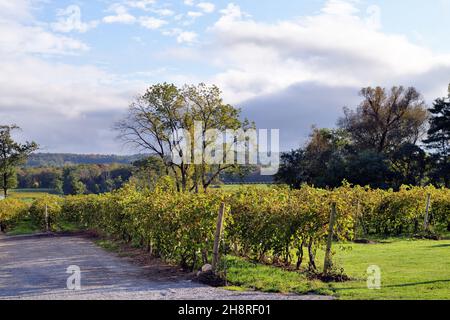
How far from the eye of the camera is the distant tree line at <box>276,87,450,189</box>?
42875mm

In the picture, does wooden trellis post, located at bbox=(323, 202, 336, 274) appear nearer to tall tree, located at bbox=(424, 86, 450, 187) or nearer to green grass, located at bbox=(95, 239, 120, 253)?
green grass, located at bbox=(95, 239, 120, 253)

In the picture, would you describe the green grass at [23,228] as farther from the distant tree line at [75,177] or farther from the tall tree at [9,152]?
the distant tree line at [75,177]

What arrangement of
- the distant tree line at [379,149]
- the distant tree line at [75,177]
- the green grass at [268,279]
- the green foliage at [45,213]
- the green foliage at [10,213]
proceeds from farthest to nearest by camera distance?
1. the distant tree line at [75,177]
2. the distant tree line at [379,149]
3. the green foliage at [10,213]
4. the green foliage at [45,213]
5. the green grass at [268,279]

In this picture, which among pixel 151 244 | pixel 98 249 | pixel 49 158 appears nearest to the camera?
pixel 151 244

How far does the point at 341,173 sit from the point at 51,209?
23914 mm

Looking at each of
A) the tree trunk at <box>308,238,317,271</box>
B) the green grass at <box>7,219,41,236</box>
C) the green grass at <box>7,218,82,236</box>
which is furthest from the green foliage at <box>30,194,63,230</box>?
the tree trunk at <box>308,238,317,271</box>

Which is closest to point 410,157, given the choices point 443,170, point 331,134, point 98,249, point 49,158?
point 443,170

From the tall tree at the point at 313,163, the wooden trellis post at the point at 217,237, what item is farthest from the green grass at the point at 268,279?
the tall tree at the point at 313,163

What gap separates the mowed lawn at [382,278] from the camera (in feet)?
29.1

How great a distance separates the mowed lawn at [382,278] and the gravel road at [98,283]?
77 centimetres

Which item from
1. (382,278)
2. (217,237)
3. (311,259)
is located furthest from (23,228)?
(382,278)

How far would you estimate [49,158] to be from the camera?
4724 inches

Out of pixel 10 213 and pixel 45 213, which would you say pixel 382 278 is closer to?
pixel 45 213
